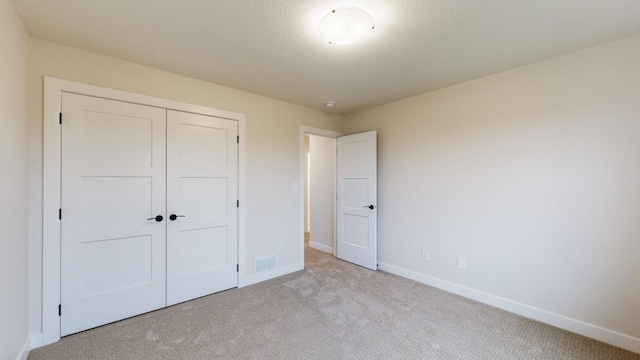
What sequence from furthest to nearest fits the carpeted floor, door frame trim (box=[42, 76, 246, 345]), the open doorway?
the open doorway → door frame trim (box=[42, 76, 246, 345]) → the carpeted floor

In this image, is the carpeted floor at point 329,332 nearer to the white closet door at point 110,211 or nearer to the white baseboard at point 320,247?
the white closet door at point 110,211

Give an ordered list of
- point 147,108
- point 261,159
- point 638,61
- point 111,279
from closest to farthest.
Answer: point 638,61 < point 111,279 < point 147,108 < point 261,159

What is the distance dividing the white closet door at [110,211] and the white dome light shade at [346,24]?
6.12 ft

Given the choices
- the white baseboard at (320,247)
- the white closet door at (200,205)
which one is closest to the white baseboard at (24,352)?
the white closet door at (200,205)

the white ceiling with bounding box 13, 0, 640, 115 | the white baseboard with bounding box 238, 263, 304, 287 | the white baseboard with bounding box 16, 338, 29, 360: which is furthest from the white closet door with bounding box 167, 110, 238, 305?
the white baseboard with bounding box 16, 338, 29, 360

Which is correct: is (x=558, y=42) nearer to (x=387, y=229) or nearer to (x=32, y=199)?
(x=387, y=229)

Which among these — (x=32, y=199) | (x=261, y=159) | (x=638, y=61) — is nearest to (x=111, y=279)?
(x=32, y=199)

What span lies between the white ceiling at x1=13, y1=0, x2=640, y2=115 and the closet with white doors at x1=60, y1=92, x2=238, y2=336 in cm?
59

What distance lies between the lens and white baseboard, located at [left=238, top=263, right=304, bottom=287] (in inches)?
124

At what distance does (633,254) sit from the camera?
1.98 meters

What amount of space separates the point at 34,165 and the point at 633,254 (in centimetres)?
467

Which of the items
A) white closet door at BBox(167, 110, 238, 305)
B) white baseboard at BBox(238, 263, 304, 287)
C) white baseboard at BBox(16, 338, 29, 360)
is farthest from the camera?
white baseboard at BBox(238, 263, 304, 287)

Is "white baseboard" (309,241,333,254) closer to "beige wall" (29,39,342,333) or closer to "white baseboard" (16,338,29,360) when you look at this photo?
"beige wall" (29,39,342,333)

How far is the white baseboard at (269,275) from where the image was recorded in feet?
10.3
